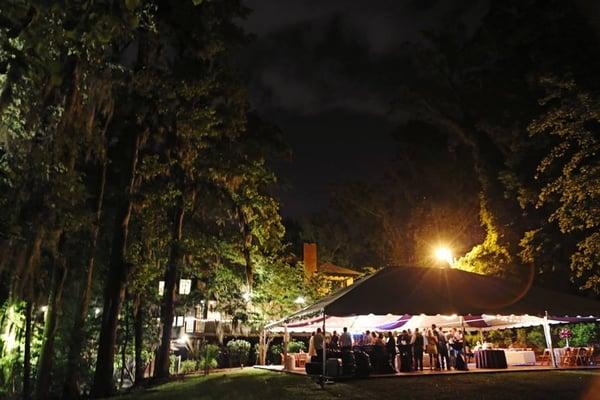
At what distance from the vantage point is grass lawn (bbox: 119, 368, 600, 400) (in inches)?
330

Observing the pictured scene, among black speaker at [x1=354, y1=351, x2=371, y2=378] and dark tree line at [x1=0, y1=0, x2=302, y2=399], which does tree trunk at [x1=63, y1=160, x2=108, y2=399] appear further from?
black speaker at [x1=354, y1=351, x2=371, y2=378]

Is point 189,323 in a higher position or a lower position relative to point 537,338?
higher

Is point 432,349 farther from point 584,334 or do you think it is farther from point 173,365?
point 173,365

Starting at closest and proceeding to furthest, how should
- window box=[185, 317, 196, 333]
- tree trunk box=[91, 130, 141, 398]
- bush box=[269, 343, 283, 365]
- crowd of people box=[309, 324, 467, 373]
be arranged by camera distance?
crowd of people box=[309, 324, 467, 373] → tree trunk box=[91, 130, 141, 398] → bush box=[269, 343, 283, 365] → window box=[185, 317, 196, 333]

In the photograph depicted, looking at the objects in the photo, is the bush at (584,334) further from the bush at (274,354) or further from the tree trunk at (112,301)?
the tree trunk at (112,301)

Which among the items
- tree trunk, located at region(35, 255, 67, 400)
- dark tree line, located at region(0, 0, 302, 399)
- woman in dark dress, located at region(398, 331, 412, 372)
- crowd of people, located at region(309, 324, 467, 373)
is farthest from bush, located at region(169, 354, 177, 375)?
woman in dark dress, located at region(398, 331, 412, 372)

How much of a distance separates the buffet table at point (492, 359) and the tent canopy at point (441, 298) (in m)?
2.15

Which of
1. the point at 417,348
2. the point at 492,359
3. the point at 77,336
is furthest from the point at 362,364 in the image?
the point at 77,336

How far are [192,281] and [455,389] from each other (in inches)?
543

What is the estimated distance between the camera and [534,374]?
11664 mm

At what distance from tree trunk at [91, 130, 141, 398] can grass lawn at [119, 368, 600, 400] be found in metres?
1.78

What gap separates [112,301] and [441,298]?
29.2 feet

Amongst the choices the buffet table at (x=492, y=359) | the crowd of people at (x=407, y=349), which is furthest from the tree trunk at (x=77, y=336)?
the buffet table at (x=492, y=359)

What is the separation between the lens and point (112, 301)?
43.7 ft
